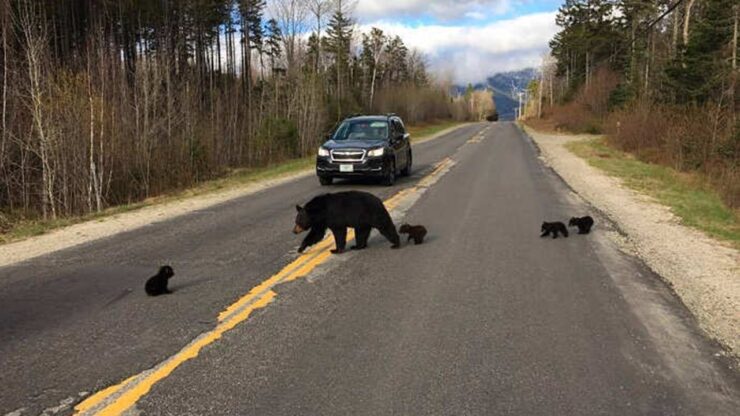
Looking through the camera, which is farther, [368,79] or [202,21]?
[368,79]

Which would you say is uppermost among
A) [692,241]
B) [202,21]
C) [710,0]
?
[202,21]

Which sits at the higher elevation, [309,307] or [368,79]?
[368,79]

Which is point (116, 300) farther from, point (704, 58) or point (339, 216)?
point (704, 58)

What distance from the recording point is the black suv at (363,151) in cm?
1550

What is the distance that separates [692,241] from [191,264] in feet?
24.4

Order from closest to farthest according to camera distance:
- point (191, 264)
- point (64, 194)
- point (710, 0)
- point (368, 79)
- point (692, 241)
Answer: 1. point (191, 264)
2. point (692, 241)
3. point (64, 194)
4. point (710, 0)
5. point (368, 79)

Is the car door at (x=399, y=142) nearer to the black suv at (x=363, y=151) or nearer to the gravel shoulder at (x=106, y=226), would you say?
the black suv at (x=363, y=151)

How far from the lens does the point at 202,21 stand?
1941 inches

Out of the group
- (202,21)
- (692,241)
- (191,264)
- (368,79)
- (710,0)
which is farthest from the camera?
(368,79)

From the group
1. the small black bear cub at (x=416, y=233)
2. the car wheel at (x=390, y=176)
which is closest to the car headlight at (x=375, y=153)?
the car wheel at (x=390, y=176)

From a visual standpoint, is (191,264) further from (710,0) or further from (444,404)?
(710,0)

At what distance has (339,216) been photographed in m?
7.84

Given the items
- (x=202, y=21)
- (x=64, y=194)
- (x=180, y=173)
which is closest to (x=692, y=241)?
(x=64, y=194)

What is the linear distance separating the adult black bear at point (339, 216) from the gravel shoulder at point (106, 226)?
3.81m
